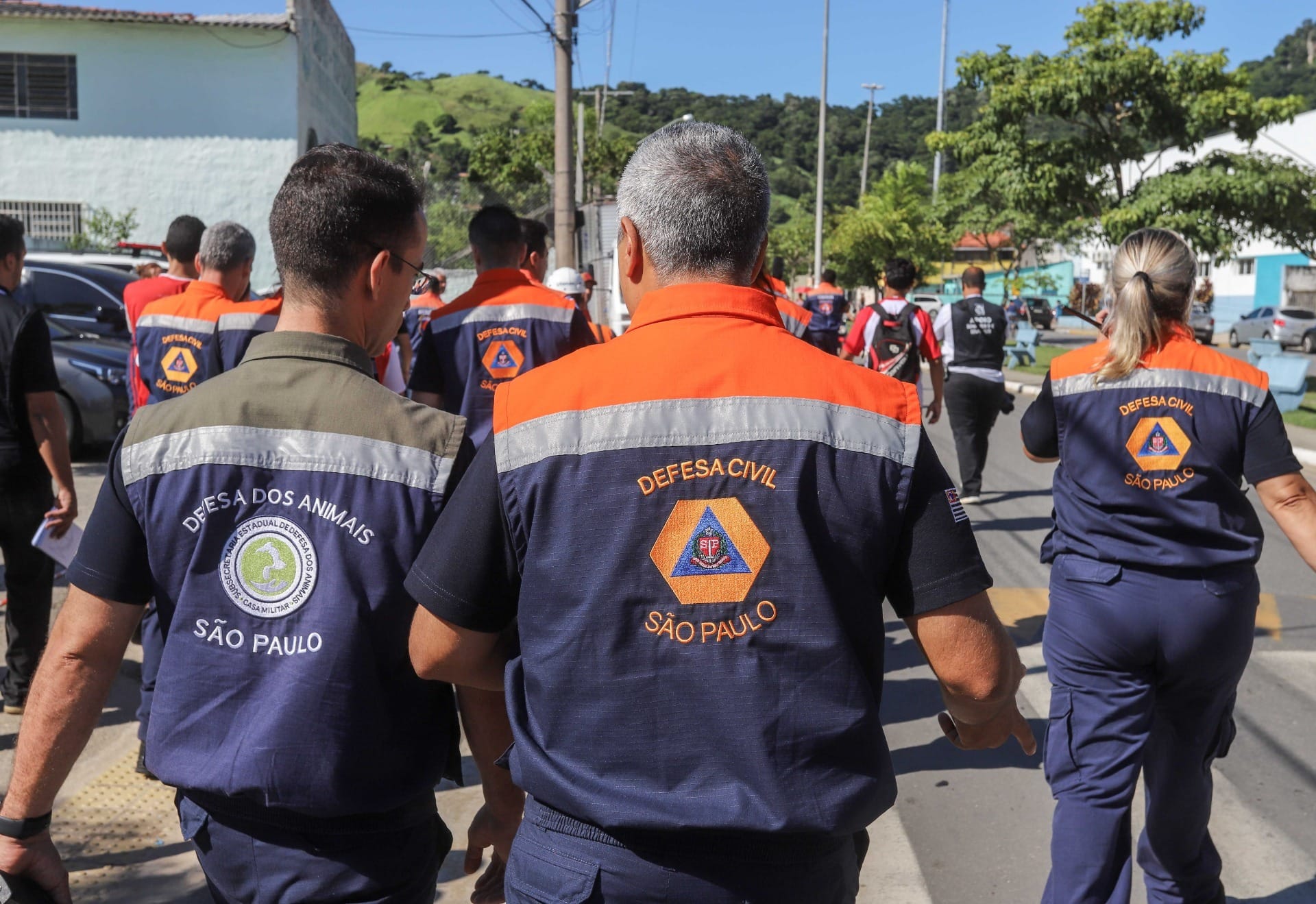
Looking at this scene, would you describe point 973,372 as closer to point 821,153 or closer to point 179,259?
point 179,259

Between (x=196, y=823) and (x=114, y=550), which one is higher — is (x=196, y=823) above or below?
below

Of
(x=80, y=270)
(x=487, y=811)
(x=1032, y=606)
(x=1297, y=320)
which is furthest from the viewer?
(x=1297, y=320)

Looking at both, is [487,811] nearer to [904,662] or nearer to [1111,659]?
[1111,659]

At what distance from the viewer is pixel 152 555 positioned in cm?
203

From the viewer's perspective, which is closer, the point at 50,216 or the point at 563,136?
the point at 563,136

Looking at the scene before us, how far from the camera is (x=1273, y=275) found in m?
47.6

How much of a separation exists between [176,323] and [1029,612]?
4.87m

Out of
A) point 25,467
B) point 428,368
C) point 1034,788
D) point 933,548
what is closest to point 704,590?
point 933,548

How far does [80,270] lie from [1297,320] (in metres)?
34.3

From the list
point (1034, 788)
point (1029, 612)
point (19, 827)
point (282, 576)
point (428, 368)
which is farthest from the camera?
point (1029, 612)

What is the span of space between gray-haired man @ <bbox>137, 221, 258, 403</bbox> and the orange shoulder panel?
3.58 meters

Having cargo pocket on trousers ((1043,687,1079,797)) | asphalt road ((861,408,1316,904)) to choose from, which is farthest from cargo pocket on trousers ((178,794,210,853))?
asphalt road ((861,408,1316,904))

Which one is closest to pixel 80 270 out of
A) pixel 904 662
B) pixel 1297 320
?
pixel 904 662

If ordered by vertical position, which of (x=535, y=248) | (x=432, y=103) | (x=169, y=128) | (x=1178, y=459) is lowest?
(x=1178, y=459)
